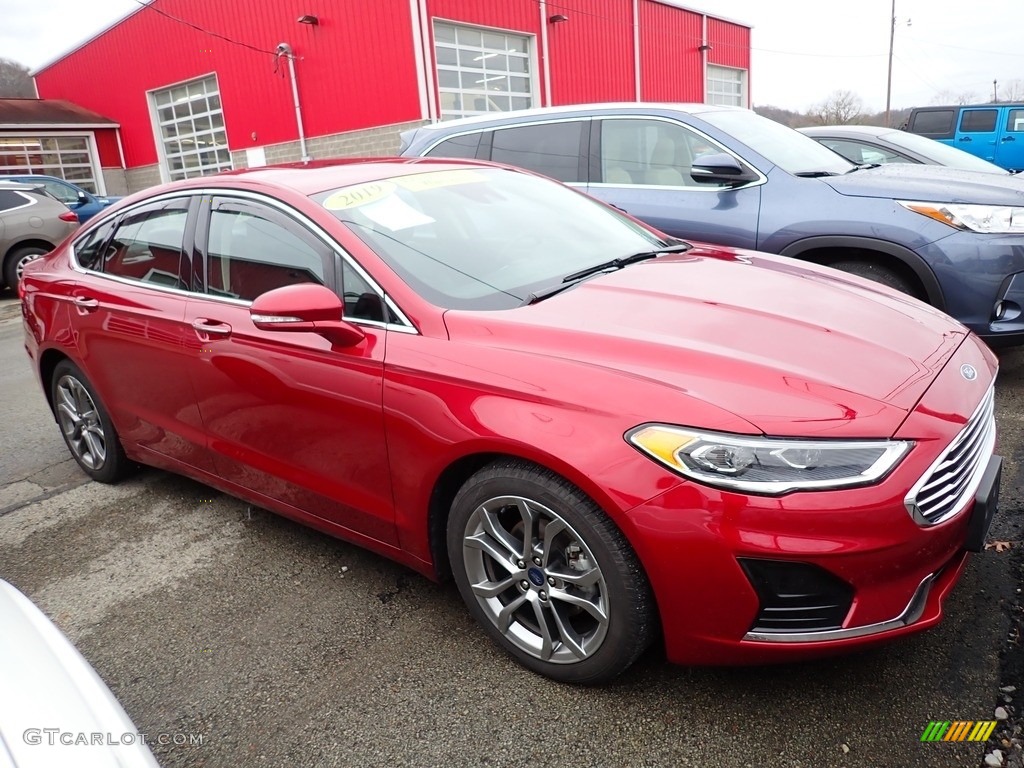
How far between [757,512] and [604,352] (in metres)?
0.59

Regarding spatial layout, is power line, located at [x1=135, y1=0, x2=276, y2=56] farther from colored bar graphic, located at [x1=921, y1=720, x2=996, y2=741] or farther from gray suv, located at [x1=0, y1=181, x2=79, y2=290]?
colored bar graphic, located at [x1=921, y1=720, x2=996, y2=741]

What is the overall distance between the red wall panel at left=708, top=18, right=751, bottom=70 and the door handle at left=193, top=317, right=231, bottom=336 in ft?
80.4

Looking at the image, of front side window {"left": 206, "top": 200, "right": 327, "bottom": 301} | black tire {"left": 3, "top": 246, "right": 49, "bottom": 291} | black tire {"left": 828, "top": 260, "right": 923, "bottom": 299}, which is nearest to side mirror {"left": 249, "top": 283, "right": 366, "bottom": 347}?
front side window {"left": 206, "top": 200, "right": 327, "bottom": 301}

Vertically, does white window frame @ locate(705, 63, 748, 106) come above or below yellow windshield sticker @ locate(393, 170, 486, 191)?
above

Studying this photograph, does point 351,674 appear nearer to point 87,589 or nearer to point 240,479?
point 240,479

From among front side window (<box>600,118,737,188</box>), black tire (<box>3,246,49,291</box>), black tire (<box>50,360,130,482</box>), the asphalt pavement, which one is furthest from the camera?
black tire (<box>3,246,49,291</box>)

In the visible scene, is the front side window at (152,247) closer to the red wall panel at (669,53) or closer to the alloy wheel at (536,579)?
the alloy wheel at (536,579)

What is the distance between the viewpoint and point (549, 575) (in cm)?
217

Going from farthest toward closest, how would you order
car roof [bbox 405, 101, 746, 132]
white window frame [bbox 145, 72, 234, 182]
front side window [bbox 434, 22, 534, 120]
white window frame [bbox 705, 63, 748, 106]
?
white window frame [bbox 705, 63, 748, 106]
white window frame [bbox 145, 72, 234, 182]
front side window [bbox 434, 22, 534, 120]
car roof [bbox 405, 101, 746, 132]

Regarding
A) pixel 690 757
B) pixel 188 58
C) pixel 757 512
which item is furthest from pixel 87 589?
pixel 188 58

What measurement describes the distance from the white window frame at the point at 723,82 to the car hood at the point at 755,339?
2387cm

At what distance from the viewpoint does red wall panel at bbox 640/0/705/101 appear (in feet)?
68.8

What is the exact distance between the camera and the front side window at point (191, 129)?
20.3m

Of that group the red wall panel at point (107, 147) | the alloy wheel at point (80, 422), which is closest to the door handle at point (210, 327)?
the alloy wheel at point (80, 422)
